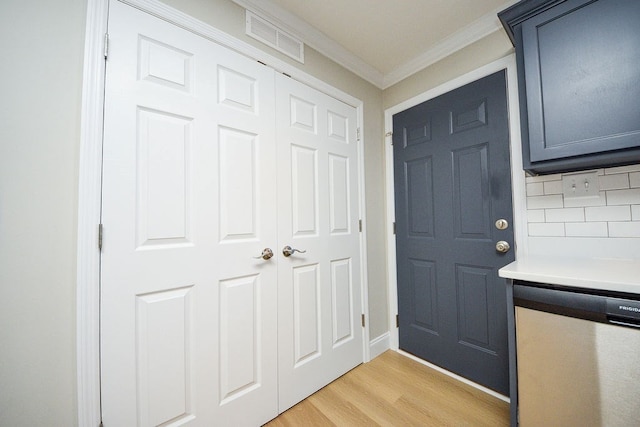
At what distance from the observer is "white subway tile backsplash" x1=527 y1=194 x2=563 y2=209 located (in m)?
1.34

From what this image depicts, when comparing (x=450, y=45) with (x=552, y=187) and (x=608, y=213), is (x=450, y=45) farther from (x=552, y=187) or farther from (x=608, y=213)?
(x=608, y=213)

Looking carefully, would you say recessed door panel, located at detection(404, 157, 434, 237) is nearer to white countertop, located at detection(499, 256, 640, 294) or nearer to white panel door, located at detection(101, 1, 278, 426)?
white countertop, located at detection(499, 256, 640, 294)

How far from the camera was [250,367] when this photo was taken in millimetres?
1265

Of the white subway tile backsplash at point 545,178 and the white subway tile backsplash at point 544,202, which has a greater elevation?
the white subway tile backsplash at point 545,178

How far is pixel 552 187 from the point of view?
4.44ft

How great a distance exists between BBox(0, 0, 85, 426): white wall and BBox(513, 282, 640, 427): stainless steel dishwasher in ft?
5.81

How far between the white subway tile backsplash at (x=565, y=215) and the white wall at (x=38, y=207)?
2.36 meters

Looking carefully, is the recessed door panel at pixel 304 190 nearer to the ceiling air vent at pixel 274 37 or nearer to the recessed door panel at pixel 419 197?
the ceiling air vent at pixel 274 37

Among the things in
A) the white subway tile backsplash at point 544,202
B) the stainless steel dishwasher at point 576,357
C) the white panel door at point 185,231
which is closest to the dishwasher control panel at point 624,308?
the stainless steel dishwasher at point 576,357

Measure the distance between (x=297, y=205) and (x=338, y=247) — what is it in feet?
1.61

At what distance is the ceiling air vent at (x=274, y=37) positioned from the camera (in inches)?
53.9

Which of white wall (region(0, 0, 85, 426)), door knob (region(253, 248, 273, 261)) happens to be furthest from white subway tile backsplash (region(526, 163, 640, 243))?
white wall (region(0, 0, 85, 426))

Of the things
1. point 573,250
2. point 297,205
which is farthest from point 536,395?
point 297,205

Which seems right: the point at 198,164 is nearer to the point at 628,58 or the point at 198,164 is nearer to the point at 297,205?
the point at 297,205
